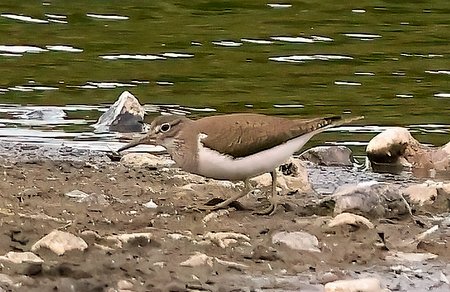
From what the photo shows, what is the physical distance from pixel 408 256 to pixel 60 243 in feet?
6.57

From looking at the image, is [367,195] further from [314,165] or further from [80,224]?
[314,165]

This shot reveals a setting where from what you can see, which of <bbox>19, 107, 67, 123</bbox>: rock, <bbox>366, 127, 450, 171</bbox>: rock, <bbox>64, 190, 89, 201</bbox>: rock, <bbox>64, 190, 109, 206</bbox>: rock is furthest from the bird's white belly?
<bbox>19, 107, 67, 123</bbox>: rock

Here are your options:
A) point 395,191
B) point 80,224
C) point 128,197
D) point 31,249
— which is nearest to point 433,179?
point 395,191

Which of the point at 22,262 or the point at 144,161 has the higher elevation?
the point at 22,262

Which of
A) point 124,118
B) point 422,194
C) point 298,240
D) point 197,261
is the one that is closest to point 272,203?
point 298,240

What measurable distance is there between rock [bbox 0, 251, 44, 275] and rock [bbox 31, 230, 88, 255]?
13 centimetres

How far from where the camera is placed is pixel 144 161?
33.6ft

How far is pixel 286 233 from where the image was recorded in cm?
731

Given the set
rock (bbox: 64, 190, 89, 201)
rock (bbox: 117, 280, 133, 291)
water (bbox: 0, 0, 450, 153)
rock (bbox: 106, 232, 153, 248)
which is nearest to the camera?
rock (bbox: 117, 280, 133, 291)

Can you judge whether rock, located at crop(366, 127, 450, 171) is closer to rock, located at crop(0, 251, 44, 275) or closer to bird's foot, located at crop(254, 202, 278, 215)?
bird's foot, located at crop(254, 202, 278, 215)

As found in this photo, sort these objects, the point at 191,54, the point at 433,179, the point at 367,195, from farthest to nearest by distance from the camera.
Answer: the point at 191,54 → the point at 433,179 → the point at 367,195

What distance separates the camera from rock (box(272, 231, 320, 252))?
7.10m

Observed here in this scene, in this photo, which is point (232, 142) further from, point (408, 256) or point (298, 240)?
point (408, 256)

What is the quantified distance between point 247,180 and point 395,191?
3.31 feet
